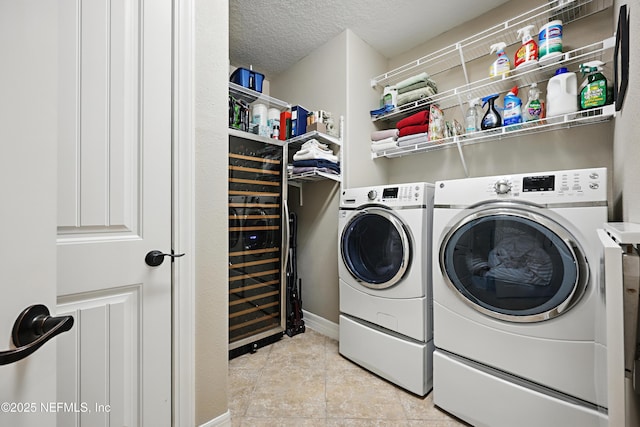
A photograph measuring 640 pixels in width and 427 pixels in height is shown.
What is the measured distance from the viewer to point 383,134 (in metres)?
2.34

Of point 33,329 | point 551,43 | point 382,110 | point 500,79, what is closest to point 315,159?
point 382,110

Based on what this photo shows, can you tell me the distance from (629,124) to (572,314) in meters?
A: 0.73

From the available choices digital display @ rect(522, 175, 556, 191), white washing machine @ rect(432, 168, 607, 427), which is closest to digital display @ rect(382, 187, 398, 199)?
white washing machine @ rect(432, 168, 607, 427)

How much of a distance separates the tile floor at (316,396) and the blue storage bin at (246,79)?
2.20 meters

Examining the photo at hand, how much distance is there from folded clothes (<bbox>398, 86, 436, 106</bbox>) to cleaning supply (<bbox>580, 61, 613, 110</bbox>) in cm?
88

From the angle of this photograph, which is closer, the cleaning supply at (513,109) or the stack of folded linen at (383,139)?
the cleaning supply at (513,109)

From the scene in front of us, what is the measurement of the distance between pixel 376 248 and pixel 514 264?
776mm

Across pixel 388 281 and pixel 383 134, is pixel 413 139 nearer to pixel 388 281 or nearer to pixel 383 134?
pixel 383 134

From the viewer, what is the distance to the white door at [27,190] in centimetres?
42

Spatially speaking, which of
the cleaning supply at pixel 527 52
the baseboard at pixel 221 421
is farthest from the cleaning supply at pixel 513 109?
the baseboard at pixel 221 421

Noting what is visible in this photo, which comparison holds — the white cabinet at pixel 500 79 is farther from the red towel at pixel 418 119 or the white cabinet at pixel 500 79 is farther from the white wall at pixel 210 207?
the white wall at pixel 210 207

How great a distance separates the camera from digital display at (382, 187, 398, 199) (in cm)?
167

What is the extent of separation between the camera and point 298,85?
8.77 feet

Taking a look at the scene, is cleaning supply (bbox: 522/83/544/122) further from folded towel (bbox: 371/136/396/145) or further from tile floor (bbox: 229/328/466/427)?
tile floor (bbox: 229/328/466/427)
